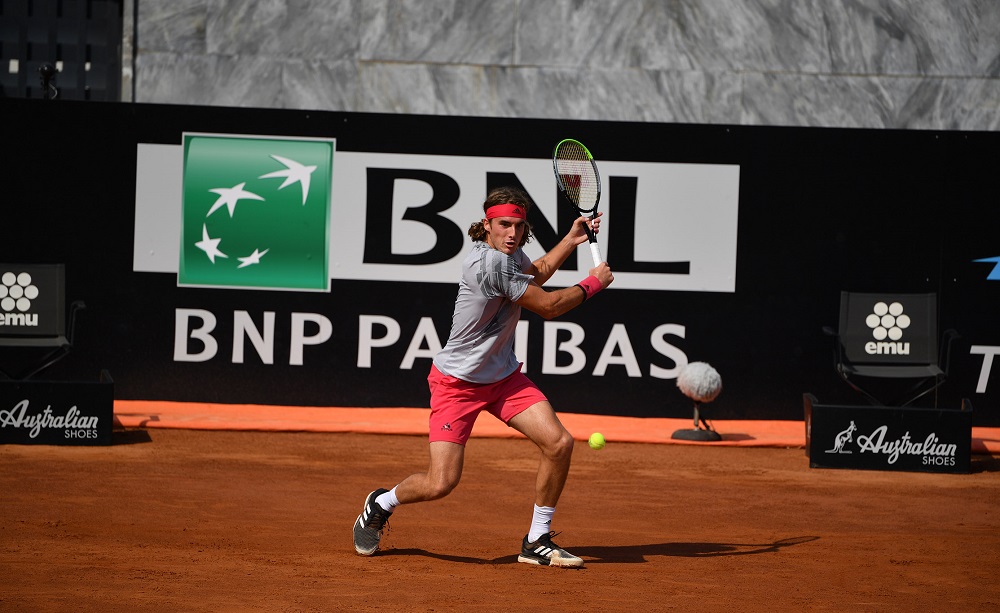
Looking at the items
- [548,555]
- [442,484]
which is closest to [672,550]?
[548,555]

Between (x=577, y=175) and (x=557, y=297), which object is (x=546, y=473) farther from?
(x=577, y=175)

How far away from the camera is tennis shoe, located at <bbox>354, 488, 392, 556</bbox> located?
532 centimetres

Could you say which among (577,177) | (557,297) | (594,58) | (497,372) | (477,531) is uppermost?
(594,58)

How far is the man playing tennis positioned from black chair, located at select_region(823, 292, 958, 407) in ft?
14.6

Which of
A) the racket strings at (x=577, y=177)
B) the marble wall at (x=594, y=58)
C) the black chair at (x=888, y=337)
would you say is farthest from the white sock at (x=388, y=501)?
the marble wall at (x=594, y=58)

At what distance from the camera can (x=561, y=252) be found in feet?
16.6

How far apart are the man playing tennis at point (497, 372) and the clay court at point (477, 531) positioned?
0.27 metres

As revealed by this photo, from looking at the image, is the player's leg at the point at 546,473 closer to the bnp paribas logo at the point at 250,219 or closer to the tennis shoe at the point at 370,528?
the tennis shoe at the point at 370,528

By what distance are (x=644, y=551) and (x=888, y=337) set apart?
172 inches

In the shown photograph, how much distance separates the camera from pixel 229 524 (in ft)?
19.7

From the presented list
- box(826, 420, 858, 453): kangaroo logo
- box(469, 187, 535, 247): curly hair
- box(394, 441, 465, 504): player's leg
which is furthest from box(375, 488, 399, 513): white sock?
box(826, 420, 858, 453): kangaroo logo

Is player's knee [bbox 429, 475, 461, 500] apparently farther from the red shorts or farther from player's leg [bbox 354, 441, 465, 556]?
the red shorts

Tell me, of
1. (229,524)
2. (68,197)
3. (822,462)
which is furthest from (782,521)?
(68,197)

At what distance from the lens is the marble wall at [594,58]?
12.9 m
